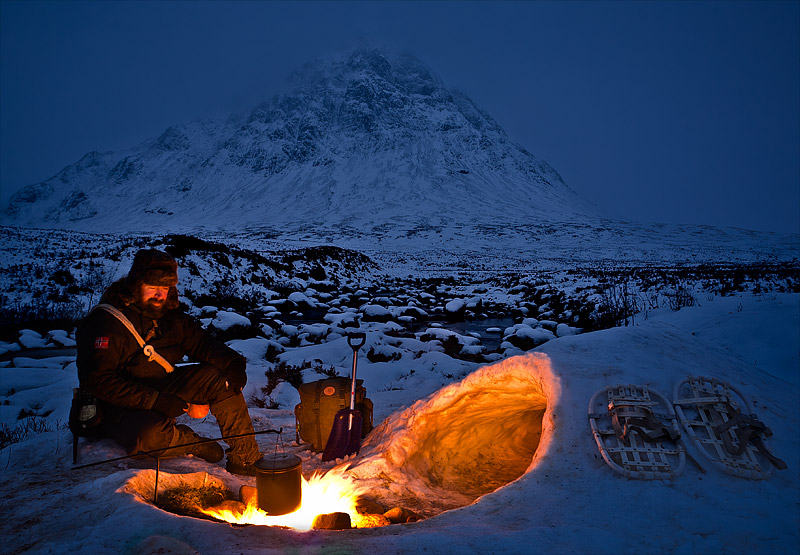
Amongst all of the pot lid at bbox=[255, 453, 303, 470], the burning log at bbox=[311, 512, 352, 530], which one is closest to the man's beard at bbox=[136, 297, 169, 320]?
the pot lid at bbox=[255, 453, 303, 470]

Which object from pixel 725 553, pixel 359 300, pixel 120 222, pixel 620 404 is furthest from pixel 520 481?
pixel 120 222

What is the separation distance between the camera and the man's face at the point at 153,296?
11.6 ft

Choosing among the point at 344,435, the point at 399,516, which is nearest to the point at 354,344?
the point at 344,435

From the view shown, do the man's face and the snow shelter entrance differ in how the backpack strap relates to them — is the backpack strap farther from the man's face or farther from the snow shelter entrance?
the snow shelter entrance

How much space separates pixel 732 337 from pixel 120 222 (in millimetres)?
111601

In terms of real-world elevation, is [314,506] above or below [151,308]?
below

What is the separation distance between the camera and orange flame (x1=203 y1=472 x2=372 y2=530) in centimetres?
303

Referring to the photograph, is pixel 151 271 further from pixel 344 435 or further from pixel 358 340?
pixel 344 435

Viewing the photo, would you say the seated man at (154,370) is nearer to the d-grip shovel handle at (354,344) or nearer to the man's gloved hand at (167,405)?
the man's gloved hand at (167,405)

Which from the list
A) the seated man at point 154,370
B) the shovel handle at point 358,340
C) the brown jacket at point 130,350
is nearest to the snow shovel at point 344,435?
the shovel handle at point 358,340

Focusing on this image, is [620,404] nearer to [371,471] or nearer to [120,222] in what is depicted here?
[371,471]

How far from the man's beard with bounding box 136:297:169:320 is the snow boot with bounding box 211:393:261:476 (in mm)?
899

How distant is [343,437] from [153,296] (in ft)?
7.07

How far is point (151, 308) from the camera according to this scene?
11.8 ft
